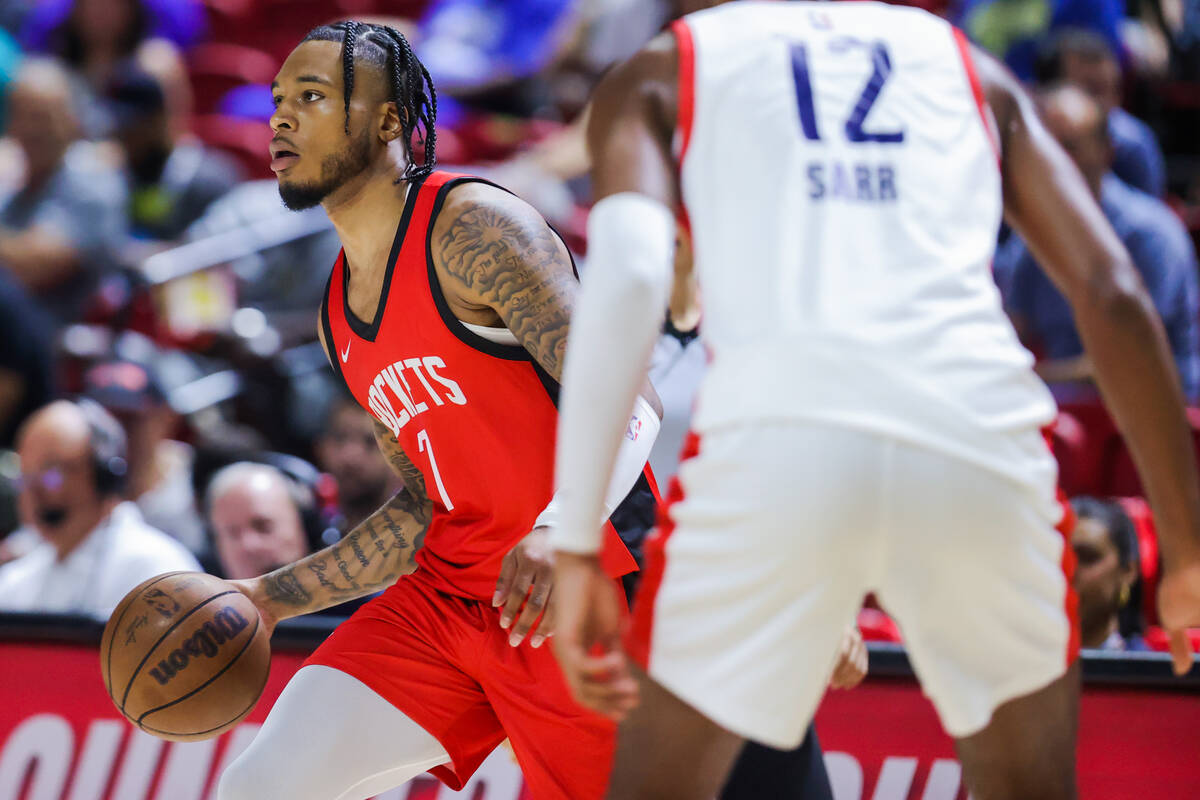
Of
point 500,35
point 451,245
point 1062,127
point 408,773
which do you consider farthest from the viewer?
point 500,35

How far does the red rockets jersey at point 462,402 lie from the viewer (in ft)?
8.40

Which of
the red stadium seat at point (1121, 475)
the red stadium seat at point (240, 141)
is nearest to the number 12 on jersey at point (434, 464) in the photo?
the red stadium seat at point (1121, 475)

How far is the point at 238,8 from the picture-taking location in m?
9.44

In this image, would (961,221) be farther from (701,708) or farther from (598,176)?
(701,708)

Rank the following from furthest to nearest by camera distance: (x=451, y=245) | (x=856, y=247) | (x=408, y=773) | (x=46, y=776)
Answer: (x=46, y=776) < (x=408, y=773) < (x=451, y=245) < (x=856, y=247)

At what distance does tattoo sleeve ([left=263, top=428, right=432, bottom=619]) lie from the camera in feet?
9.40

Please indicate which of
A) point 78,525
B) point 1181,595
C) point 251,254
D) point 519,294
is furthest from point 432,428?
point 251,254

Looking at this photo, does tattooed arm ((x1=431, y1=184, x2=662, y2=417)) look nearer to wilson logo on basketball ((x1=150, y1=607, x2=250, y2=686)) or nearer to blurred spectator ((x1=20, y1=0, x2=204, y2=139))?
wilson logo on basketball ((x1=150, y1=607, x2=250, y2=686))

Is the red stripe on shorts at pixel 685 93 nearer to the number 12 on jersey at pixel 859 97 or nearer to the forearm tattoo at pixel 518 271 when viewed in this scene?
the number 12 on jersey at pixel 859 97

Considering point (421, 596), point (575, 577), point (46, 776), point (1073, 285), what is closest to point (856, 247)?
point (1073, 285)

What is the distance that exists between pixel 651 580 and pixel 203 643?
1264 millimetres

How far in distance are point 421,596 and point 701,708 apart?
126 cm

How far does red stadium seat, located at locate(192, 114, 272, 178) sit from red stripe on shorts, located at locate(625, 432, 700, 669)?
20.6 feet

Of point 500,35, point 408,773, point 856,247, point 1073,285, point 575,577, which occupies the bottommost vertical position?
point 500,35
